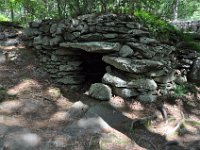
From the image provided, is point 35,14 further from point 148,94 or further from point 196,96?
point 196,96

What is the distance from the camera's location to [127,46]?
7.11 m

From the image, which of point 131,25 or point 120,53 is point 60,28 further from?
point 131,25

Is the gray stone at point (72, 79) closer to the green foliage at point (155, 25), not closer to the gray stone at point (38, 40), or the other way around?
the gray stone at point (38, 40)

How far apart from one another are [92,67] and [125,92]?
7.90 feet

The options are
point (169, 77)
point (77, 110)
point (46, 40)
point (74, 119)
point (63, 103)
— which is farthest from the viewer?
point (46, 40)

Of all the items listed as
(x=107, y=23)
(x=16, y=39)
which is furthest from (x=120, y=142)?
(x=16, y=39)

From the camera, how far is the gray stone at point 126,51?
707 centimetres

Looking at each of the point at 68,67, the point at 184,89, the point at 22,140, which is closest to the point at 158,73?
the point at 184,89

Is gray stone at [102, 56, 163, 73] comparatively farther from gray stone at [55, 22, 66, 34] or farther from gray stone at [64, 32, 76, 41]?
gray stone at [55, 22, 66, 34]

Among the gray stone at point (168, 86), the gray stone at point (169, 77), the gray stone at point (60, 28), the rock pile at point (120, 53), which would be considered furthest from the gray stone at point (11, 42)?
the gray stone at point (168, 86)

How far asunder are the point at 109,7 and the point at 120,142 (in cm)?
412

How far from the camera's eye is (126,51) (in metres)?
7.09

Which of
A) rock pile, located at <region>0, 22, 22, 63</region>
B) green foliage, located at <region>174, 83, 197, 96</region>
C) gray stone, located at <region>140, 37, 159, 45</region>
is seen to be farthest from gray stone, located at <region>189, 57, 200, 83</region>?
rock pile, located at <region>0, 22, 22, 63</region>

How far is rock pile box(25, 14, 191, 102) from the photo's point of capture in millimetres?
7008
